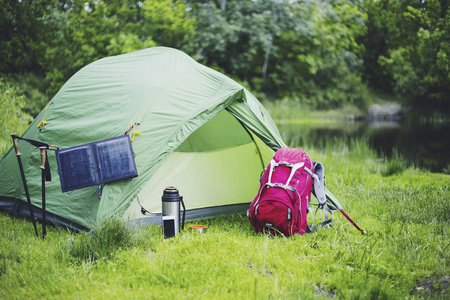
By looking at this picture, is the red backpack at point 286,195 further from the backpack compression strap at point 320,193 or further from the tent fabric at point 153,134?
the tent fabric at point 153,134

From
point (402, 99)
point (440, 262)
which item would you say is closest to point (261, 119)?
point (440, 262)

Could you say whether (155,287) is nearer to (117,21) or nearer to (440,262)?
(440,262)

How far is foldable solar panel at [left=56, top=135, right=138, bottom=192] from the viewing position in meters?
3.25

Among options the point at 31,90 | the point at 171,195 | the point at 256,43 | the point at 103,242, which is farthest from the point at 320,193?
the point at 256,43

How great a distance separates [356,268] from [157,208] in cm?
192

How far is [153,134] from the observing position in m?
3.52

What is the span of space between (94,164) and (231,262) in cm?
143

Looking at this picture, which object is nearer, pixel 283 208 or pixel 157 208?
pixel 283 208

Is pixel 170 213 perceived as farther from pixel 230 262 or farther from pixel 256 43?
pixel 256 43

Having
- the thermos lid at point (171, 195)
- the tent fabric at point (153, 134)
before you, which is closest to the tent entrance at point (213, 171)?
the tent fabric at point (153, 134)

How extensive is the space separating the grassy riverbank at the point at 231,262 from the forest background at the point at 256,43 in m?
5.22

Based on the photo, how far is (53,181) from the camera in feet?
12.1

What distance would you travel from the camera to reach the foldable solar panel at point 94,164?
3254mm

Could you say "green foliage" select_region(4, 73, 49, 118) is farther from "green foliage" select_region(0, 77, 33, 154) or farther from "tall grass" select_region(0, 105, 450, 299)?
"tall grass" select_region(0, 105, 450, 299)
